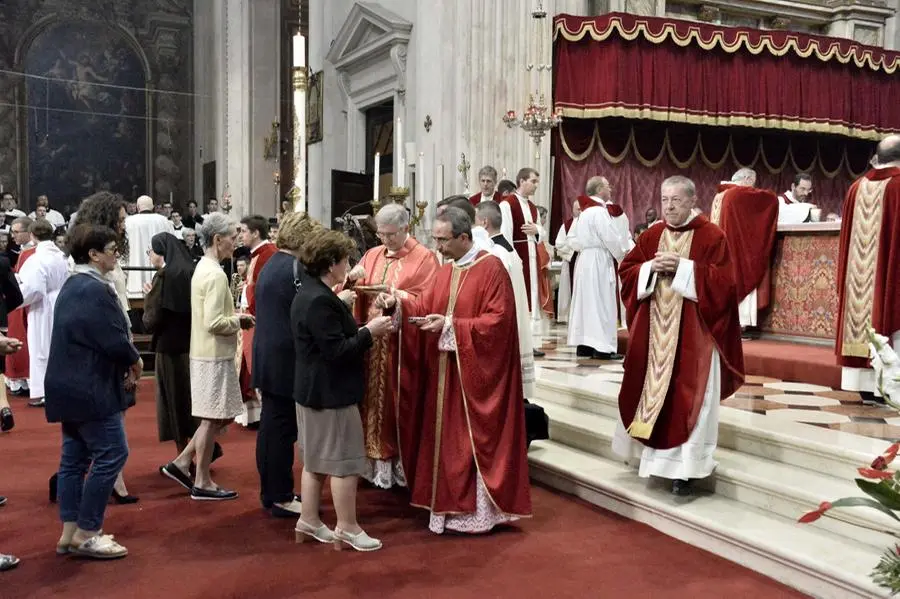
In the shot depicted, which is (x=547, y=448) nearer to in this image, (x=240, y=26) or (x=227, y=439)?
(x=227, y=439)

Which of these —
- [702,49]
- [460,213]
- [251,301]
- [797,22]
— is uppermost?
[797,22]

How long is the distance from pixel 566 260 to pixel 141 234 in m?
6.43

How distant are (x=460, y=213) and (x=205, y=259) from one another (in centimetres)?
151

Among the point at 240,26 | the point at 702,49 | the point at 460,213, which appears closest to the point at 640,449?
the point at 460,213

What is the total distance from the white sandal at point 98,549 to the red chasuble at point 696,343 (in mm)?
2629

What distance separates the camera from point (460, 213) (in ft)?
15.3

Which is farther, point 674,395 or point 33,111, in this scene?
point 33,111

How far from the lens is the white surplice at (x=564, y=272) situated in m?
9.39

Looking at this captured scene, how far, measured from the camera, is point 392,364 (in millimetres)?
5195

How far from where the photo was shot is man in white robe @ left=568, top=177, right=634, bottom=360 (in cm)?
827

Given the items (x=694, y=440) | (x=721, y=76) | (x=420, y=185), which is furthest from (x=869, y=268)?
(x=721, y=76)

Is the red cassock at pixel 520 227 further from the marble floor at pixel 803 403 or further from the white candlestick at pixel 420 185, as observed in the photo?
the white candlestick at pixel 420 185

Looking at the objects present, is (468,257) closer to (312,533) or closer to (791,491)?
(312,533)

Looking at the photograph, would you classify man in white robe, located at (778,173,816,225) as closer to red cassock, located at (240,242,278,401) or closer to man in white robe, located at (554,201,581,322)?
man in white robe, located at (554,201,581,322)
